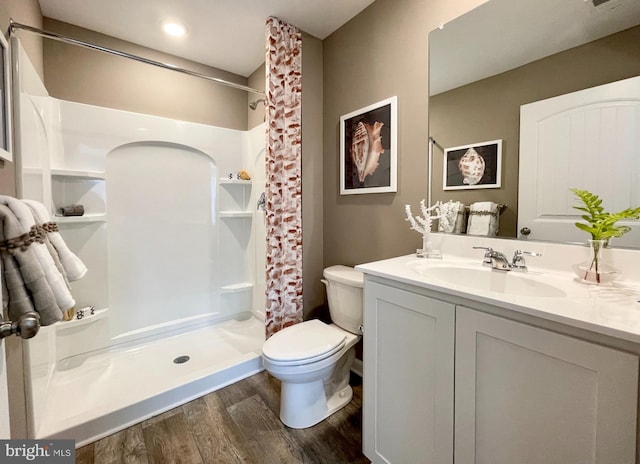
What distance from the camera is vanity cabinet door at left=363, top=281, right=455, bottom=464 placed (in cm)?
94

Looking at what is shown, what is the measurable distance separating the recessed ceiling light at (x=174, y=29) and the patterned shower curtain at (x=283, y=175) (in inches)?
27.0

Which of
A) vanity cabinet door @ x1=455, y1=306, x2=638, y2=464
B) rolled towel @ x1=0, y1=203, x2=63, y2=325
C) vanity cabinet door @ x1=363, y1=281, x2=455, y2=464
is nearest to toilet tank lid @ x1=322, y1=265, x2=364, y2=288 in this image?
vanity cabinet door @ x1=363, y1=281, x2=455, y2=464

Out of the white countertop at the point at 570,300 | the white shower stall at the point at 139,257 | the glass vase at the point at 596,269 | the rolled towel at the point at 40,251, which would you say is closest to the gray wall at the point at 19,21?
the white shower stall at the point at 139,257

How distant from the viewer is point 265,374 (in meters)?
1.98

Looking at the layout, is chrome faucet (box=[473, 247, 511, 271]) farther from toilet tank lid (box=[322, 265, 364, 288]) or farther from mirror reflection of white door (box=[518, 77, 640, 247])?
toilet tank lid (box=[322, 265, 364, 288])

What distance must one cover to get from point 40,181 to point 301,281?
167cm

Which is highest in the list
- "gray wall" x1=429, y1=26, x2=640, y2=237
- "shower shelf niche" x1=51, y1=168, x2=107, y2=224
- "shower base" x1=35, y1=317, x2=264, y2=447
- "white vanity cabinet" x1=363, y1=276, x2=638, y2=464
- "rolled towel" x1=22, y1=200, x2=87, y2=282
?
"gray wall" x1=429, y1=26, x2=640, y2=237

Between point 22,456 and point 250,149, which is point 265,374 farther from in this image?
point 250,149

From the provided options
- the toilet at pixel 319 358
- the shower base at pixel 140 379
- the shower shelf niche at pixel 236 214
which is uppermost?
the shower shelf niche at pixel 236 214

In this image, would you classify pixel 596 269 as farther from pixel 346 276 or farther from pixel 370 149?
pixel 370 149

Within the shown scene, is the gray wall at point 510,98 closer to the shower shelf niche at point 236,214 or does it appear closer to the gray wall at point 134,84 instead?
the shower shelf niche at point 236,214

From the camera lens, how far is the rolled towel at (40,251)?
2.55 feet

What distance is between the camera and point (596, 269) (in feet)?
3.23

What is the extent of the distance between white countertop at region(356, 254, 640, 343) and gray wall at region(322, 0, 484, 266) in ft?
2.03
